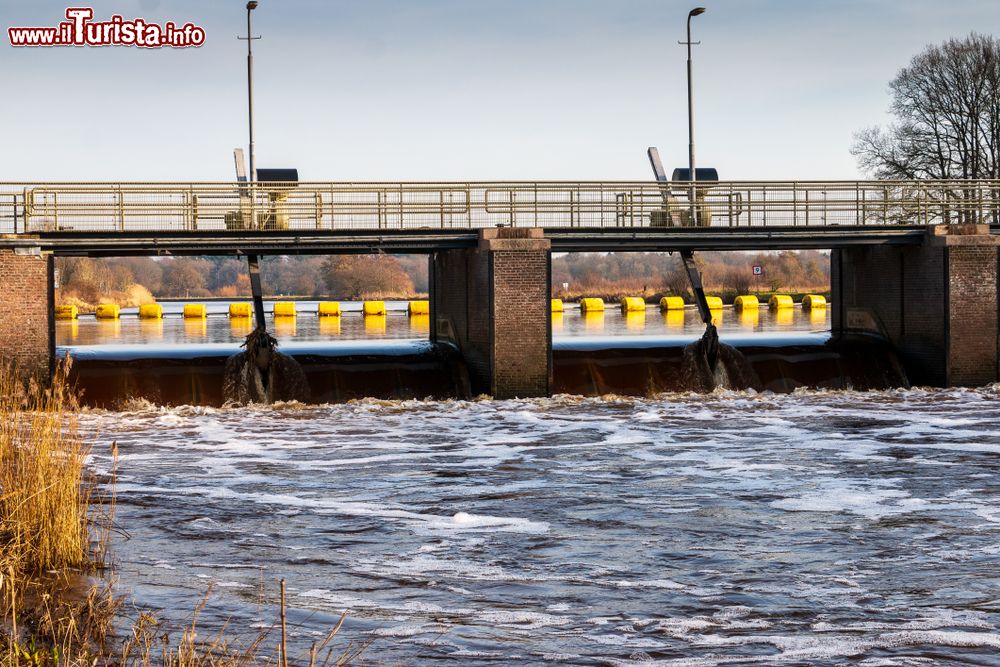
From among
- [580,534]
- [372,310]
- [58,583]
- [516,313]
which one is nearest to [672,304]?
[372,310]

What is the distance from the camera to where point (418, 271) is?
16838 cm

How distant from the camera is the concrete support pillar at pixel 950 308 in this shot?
1261 inches

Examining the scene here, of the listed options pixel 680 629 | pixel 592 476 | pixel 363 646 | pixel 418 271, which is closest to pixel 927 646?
pixel 680 629

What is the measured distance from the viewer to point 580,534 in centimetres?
1459

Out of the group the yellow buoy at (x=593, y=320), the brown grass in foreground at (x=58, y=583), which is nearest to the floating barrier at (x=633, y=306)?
the yellow buoy at (x=593, y=320)

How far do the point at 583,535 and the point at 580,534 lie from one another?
0.06 meters

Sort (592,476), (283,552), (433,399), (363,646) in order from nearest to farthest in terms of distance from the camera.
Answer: (363,646), (283,552), (592,476), (433,399)

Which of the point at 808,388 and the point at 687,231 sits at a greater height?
the point at 687,231

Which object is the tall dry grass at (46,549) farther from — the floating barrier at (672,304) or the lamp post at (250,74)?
the floating barrier at (672,304)

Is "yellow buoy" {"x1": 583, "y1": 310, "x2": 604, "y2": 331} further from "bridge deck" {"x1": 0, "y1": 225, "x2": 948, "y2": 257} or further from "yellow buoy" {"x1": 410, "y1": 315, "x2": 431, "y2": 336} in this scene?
"bridge deck" {"x1": 0, "y1": 225, "x2": 948, "y2": 257}

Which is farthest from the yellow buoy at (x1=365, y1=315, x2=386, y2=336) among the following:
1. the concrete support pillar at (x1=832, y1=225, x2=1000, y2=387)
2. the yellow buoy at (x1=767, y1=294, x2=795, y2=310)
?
the concrete support pillar at (x1=832, y1=225, x2=1000, y2=387)

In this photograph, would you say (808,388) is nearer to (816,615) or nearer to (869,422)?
(869,422)

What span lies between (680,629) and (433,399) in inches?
791

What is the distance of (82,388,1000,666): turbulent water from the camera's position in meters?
10.5
